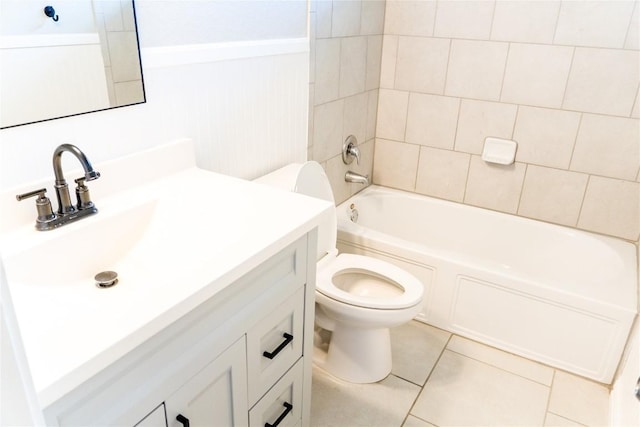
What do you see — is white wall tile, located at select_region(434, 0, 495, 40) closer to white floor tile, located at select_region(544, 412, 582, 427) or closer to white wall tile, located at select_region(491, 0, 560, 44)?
white wall tile, located at select_region(491, 0, 560, 44)

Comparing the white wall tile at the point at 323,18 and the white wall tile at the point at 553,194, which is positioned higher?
the white wall tile at the point at 323,18

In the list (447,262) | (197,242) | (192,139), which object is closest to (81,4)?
(192,139)

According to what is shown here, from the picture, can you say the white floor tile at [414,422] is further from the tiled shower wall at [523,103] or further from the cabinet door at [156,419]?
the tiled shower wall at [523,103]

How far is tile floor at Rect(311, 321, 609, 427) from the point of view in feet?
6.05

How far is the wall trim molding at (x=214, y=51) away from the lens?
1380 millimetres

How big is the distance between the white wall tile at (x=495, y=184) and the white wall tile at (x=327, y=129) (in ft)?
2.64

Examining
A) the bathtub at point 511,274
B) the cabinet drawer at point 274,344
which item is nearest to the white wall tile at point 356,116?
the bathtub at point 511,274

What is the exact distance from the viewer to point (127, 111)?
1342 mm

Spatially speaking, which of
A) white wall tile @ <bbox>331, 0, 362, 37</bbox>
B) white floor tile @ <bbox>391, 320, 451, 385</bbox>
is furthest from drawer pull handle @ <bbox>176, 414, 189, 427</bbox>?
white wall tile @ <bbox>331, 0, 362, 37</bbox>

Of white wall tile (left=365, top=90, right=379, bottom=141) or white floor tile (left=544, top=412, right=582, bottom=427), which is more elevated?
white wall tile (left=365, top=90, right=379, bottom=141)

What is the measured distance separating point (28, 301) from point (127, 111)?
1.97ft

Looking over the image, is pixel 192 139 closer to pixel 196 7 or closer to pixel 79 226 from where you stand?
pixel 196 7

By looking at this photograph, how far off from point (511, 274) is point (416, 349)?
21.6 inches

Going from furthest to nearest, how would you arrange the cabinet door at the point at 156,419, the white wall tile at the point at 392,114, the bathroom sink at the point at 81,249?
1. the white wall tile at the point at 392,114
2. the bathroom sink at the point at 81,249
3. the cabinet door at the point at 156,419
